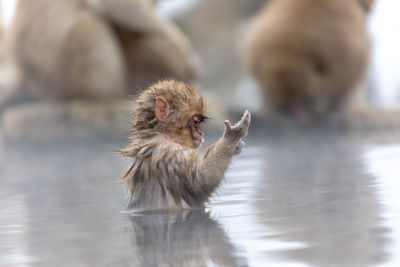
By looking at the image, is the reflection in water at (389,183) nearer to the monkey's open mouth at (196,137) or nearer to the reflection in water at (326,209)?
the reflection in water at (326,209)

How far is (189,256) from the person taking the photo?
2.83 ft

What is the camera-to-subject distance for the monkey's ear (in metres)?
1.38

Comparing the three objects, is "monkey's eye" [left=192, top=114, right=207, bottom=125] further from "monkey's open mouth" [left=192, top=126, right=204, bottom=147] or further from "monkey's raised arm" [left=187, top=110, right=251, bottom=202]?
"monkey's raised arm" [left=187, top=110, right=251, bottom=202]

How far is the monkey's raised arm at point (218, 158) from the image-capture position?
127 centimetres

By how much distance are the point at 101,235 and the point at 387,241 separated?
440 mm

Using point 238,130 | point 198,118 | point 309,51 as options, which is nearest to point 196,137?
point 198,118

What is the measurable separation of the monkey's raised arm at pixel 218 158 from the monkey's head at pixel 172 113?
120mm

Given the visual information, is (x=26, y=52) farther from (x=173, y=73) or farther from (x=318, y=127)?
(x=318, y=127)

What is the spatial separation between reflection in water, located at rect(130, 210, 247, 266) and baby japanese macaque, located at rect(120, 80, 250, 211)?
5cm

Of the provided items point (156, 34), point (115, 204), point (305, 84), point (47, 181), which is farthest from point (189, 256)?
point (156, 34)

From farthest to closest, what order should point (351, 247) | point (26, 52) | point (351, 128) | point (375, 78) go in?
point (375, 78)
point (26, 52)
point (351, 128)
point (351, 247)

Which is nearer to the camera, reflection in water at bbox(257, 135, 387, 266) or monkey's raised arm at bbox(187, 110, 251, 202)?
reflection in water at bbox(257, 135, 387, 266)

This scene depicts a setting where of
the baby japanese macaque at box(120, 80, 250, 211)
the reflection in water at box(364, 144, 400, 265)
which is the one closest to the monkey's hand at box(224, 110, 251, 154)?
the baby japanese macaque at box(120, 80, 250, 211)

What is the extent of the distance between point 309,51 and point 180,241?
2.57 metres
